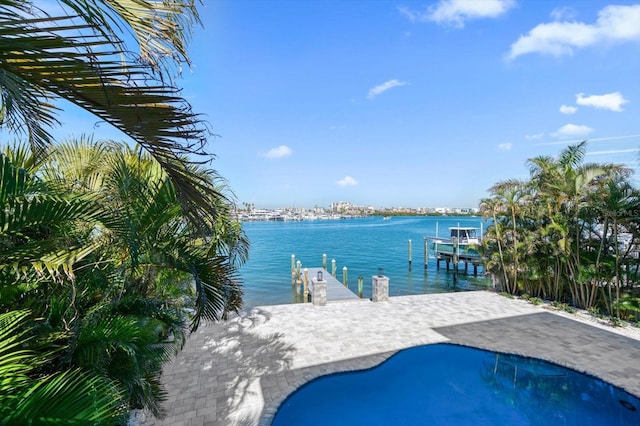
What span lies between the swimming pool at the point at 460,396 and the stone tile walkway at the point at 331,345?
0.25 metres

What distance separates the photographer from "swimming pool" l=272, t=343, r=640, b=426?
196 inches

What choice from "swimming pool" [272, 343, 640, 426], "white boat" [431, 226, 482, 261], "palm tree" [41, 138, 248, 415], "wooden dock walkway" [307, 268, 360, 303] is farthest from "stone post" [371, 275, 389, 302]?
"white boat" [431, 226, 482, 261]

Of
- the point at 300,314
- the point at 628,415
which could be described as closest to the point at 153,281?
the point at 300,314

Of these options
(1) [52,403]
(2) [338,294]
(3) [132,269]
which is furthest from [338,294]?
(1) [52,403]

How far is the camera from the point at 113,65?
125 centimetres

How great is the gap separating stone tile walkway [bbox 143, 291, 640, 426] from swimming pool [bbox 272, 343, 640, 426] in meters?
0.25

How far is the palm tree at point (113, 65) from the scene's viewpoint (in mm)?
1175

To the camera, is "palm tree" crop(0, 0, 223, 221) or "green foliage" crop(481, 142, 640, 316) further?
"green foliage" crop(481, 142, 640, 316)

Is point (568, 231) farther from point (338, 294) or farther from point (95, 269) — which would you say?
point (95, 269)

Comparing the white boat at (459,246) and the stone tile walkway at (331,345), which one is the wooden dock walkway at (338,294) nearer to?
the stone tile walkway at (331,345)

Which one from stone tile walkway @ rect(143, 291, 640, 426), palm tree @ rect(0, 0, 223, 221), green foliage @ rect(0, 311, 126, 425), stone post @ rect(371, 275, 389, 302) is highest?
palm tree @ rect(0, 0, 223, 221)

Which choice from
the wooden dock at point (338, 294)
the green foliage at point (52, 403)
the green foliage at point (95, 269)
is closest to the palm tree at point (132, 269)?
the green foliage at point (95, 269)

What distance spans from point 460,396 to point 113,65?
7.13 metres

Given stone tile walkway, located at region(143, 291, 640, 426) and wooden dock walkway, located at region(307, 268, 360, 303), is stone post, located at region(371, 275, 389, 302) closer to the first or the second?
stone tile walkway, located at region(143, 291, 640, 426)
